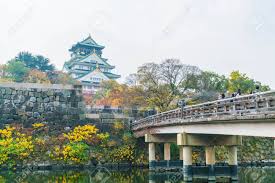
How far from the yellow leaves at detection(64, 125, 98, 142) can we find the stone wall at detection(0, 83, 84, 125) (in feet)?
9.48

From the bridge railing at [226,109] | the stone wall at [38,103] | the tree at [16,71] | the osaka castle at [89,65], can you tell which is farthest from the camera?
the osaka castle at [89,65]

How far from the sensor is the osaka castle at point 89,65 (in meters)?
86.0

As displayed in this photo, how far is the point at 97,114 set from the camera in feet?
132

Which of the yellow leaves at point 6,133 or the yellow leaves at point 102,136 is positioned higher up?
the yellow leaves at point 6,133

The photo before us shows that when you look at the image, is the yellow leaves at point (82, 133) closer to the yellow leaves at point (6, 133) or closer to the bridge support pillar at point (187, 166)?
the yellow leaves at point (6, 133)

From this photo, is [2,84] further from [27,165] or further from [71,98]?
[27,165]

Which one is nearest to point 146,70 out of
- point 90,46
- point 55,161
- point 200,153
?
point 200,153

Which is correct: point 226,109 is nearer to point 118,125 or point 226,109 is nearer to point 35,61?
point 118,125

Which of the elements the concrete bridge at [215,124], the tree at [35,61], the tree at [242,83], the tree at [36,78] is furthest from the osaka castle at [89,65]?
the concrete bridge at [215,124]

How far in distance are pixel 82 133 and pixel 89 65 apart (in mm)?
55283

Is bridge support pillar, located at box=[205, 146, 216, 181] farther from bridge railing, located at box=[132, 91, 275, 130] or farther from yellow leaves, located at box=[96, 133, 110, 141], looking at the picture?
yellow leaves, located at box=[96, 133, 110, 141]

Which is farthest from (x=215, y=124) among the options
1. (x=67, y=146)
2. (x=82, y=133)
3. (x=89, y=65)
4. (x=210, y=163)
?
(x=89, y=65)

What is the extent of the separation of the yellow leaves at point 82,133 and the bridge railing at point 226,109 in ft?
34.1

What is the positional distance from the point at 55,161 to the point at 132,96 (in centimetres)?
1281
